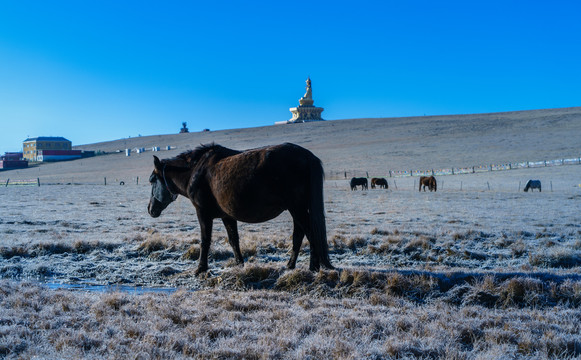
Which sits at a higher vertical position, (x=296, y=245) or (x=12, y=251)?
(x=296, y=245)

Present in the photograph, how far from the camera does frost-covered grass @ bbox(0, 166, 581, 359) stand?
4199mm

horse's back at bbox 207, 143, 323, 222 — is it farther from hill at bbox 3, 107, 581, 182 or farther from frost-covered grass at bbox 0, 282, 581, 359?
hill at bbox 3, 107, 581, 182

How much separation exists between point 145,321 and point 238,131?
104933 mm

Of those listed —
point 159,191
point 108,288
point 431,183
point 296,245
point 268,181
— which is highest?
point 268,181

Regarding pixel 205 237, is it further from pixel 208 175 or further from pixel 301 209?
pixel 301 209

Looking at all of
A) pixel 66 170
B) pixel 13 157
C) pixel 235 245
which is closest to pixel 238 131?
pixel 66 170

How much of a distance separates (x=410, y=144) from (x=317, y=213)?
6615 cm

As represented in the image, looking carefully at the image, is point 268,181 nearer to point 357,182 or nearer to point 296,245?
point 296,245

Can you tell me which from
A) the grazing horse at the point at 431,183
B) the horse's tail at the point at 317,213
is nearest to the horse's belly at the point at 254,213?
the horse's tail at the point at 317,213

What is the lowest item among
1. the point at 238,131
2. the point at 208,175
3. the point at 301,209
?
the point at 301,209

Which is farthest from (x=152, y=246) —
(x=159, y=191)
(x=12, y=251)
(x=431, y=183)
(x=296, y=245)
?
(x=431, y=183)

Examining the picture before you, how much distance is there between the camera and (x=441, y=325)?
4672 mm

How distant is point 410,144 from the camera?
7025 cm

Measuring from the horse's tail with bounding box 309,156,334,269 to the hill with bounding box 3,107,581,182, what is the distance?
148 ft
